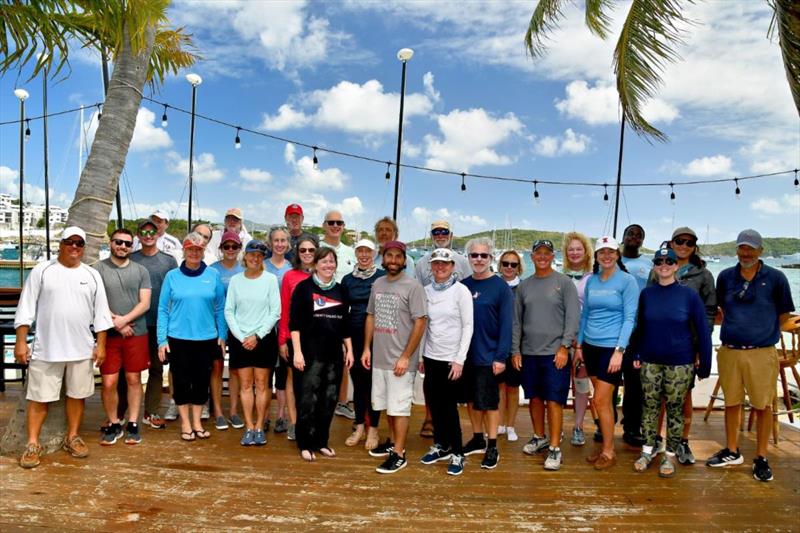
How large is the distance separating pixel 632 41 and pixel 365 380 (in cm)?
432

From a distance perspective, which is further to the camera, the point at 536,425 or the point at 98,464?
the point at 536,425

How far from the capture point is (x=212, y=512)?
327 centimetres

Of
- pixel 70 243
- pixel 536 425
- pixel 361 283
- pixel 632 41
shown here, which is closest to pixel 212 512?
pixel 361 283

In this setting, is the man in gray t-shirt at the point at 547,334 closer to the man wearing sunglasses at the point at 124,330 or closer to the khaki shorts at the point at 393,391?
the khaki shorts at the point at 393,391

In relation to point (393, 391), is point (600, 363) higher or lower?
higher

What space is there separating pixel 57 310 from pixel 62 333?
0.19 meters

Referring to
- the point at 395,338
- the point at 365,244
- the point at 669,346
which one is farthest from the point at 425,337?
the point at 669,346

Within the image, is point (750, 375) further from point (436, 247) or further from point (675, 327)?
point (436, 247)

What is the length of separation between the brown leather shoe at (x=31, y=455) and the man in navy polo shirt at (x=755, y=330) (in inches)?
214

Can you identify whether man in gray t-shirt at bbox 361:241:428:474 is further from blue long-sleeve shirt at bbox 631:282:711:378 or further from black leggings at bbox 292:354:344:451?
blue long-sleeve shirt at bbox 631:282:711:378

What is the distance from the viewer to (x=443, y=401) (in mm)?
4168

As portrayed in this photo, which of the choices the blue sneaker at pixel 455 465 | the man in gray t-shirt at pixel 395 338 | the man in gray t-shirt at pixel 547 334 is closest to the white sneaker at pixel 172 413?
the man in gray t-shirt at pixel 395 338

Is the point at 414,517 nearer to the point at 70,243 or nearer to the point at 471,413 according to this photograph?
the point at 471,413

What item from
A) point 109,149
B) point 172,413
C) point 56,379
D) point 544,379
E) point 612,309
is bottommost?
point 172,413
